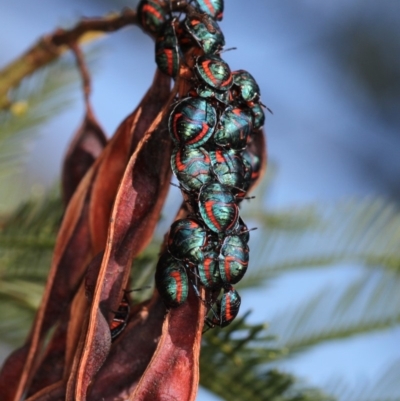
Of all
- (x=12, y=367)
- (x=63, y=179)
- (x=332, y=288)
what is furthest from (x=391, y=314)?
(x=12, y=367)

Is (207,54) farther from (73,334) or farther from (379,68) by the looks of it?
(379,68)

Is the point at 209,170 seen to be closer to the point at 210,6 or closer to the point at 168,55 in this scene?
the point at 168,55

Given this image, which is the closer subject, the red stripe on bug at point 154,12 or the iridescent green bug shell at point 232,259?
the iridescent green bug shell at point 232,259

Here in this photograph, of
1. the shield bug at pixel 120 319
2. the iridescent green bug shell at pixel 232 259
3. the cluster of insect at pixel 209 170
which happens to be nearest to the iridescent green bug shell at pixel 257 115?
the cluster of insect at pixel 209 170

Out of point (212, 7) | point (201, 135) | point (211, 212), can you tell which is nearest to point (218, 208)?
point (211, 212)

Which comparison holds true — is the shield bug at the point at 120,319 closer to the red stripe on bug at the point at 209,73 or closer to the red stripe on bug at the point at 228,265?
the red stripe on bug at the point at 228,265

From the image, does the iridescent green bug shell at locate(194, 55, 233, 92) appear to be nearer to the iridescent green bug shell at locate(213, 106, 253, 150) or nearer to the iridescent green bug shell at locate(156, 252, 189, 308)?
the iridescent green bug shell at locate(213, 106, 253, 150)
